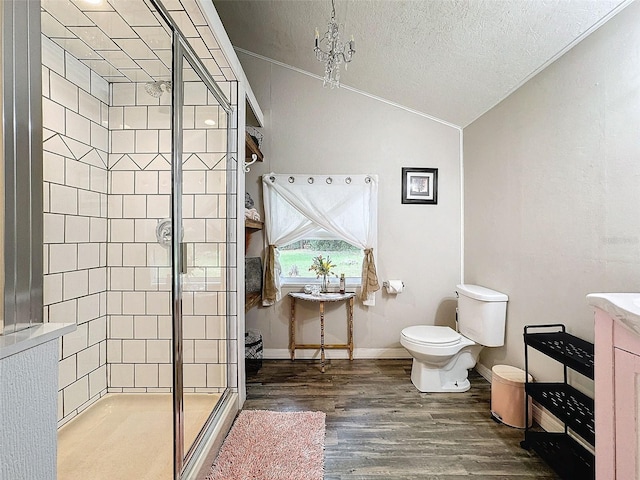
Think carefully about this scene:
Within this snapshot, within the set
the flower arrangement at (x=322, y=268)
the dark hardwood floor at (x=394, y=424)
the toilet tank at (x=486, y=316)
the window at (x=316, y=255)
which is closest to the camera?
the dark hardwood floor at (x=394, y=424)

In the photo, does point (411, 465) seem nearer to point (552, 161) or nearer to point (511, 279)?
point (511, 279)

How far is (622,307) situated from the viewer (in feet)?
3.82

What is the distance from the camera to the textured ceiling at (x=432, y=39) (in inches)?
75.2

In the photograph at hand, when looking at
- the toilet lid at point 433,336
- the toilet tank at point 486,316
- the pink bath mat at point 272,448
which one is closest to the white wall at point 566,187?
the toilet tank at point 486,316

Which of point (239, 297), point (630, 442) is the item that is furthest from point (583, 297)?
point (239, 297)

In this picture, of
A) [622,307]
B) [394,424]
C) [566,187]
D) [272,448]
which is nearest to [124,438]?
[272,448]

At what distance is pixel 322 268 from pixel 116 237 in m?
1.84

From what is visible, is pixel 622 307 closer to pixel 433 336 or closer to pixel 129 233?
pixel 433 336

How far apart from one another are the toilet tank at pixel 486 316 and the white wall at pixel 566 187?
68 millimetres

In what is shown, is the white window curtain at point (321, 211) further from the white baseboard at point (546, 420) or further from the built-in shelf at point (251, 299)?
the white baseboard at point (546, 420)

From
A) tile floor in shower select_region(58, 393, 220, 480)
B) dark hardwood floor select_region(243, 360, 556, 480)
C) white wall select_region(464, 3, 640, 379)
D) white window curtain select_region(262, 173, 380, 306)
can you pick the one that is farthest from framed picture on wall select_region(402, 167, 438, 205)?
tile floor in shower select_region(58, 393, 220, 480)

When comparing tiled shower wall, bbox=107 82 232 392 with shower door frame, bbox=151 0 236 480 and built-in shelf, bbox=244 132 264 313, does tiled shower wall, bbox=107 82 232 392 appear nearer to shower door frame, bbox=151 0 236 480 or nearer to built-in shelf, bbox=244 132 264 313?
shower door frame, bbox=151 0 236 480

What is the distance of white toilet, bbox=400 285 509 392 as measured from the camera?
2635mm

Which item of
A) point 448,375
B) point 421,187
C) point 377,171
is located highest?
point 377,171
